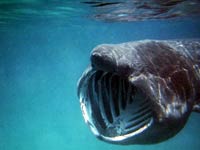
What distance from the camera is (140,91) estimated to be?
4.36 metres

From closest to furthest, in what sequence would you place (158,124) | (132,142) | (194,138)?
(158,124) < (132,142) < (194,138)

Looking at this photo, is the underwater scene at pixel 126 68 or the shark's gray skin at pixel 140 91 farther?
the underwater scene at pixel 126 68

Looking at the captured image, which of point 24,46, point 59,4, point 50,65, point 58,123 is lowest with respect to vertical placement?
point 58,123

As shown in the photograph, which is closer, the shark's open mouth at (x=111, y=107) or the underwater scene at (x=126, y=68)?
the underwater scene at (x=126, y=68)

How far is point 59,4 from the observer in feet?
48.9

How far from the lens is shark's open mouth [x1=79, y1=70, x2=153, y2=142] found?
4633mm

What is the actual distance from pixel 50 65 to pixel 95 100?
45.0 m

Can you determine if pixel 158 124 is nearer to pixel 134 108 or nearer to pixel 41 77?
pixel 134 108

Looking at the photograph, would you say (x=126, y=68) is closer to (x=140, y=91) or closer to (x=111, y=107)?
(x=140, y=91)

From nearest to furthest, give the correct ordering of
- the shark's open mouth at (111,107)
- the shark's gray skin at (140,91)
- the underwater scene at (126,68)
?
the shark's gray skin at (140,91)
the underwater scene at (126,68)
the shark's open mouth at (111,107)

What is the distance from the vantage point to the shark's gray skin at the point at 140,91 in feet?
13.8

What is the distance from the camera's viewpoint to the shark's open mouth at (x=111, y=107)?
463 centimetres

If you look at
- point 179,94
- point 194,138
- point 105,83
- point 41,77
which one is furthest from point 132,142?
point 41,77

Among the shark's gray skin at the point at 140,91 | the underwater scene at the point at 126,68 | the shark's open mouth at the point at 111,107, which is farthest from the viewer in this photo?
the shark's open mouth at the point at 111,107
